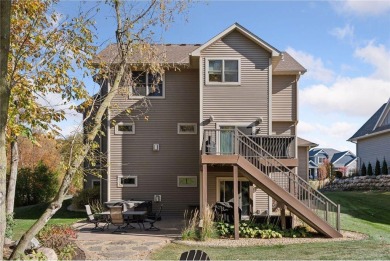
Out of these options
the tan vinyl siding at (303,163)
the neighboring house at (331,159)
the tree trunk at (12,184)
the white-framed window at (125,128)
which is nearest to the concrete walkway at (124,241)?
the tree trunk at (12,184)

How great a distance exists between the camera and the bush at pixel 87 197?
20.1m

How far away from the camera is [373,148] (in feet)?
103

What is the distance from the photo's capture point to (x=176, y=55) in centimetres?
2062

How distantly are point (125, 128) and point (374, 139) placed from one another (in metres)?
21.1

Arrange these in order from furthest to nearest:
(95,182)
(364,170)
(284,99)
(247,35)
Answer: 1. (364,170)
2. (95,182)
3. (284,99)
4. (247,35)

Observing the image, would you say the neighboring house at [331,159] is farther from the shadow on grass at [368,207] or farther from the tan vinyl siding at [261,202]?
the tan vinyl siding at [261,202]

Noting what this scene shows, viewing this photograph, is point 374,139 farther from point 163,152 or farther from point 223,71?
point 163,152

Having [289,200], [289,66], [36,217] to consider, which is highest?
[289,66]

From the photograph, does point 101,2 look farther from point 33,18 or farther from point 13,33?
point 13,33

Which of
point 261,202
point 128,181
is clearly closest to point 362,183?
point 261,202

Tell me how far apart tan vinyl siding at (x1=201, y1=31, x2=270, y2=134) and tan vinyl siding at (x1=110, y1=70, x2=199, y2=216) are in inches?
59.4

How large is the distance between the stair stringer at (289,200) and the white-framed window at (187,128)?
19.0 feet

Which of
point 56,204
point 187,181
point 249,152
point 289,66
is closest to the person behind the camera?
point 56,204

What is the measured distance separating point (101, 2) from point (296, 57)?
12262 millimetres
